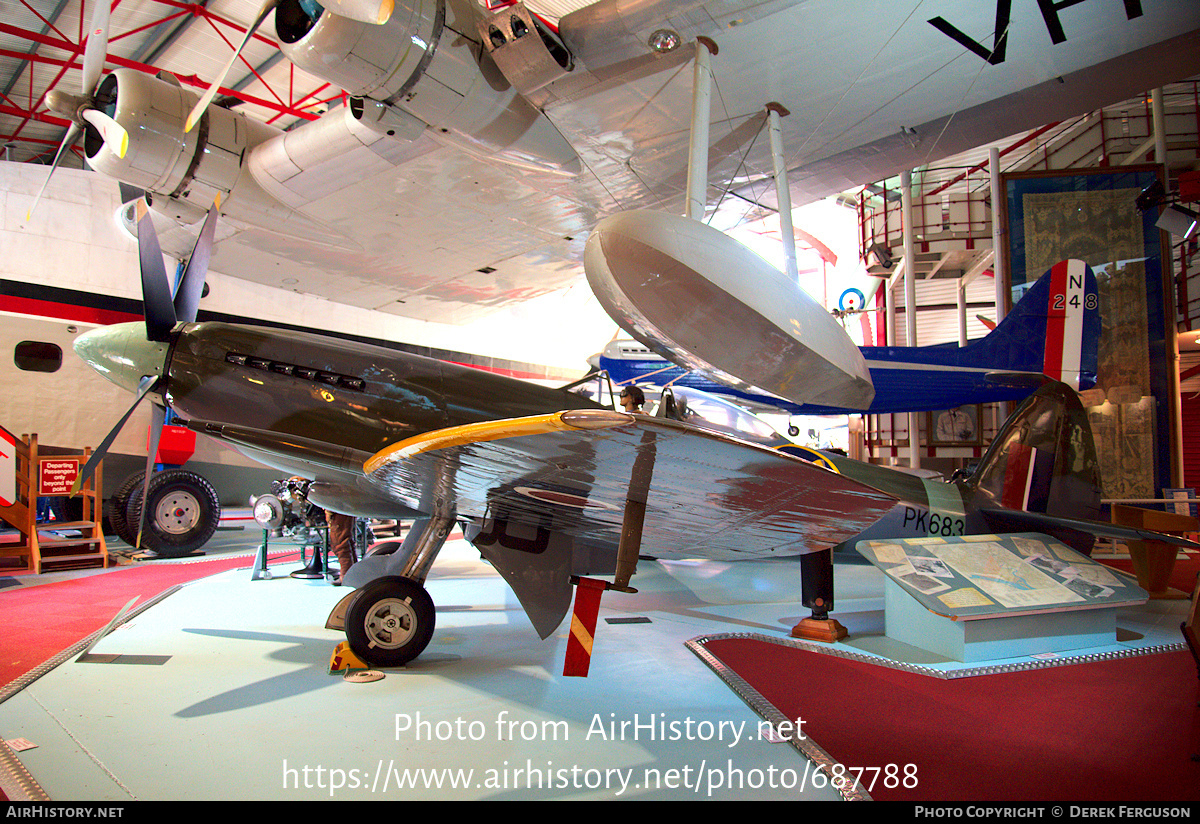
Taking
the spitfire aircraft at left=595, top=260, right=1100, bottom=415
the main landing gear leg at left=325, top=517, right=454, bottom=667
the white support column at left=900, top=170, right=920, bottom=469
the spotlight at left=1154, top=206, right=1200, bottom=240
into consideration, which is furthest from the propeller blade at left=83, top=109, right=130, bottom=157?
the spotlight at left=1154, top=206, right=1200, bottom=240

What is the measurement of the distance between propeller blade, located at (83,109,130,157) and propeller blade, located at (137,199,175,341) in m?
2.51

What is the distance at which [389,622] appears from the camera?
10.7ft

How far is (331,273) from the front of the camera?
32.1ft

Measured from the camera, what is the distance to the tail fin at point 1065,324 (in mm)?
7480

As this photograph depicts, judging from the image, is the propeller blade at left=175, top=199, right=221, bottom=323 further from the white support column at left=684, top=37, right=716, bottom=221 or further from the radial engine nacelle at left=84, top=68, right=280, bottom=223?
the white support column at left=684, top=37, right=716, bottom=221

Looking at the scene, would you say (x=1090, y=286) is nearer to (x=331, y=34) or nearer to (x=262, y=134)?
(x=331, y=34)

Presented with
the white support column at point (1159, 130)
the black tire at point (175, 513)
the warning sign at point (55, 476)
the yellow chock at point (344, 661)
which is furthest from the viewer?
the white support column at point (1159, 130)

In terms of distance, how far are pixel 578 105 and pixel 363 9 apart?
2.11 metres

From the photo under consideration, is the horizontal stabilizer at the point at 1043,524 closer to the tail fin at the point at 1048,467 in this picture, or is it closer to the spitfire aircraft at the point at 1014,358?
the tail fin at the point at 1048,467

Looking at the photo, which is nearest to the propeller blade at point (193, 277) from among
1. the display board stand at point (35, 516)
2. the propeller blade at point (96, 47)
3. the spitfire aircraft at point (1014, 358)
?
the propeller blade at point (96, 47)

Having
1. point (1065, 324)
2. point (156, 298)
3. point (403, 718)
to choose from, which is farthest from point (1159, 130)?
point (156, 298)

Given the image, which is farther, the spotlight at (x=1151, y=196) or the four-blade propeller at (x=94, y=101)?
the spotlight at (x=1151, y=196)

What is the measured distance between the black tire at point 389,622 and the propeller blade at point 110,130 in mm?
5112

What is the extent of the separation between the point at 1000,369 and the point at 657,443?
8.15 m
